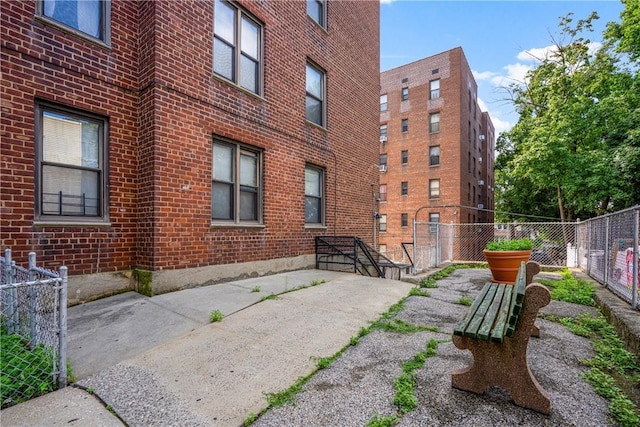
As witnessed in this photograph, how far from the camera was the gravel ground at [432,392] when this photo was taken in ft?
7.47

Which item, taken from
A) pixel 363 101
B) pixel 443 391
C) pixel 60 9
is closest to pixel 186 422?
pixel 443 391

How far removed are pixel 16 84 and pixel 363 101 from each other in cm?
892

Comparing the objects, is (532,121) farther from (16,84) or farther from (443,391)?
(16,84)

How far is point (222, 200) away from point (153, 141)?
1.67m

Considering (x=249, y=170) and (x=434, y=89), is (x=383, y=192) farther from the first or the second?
(x=249, y=170)

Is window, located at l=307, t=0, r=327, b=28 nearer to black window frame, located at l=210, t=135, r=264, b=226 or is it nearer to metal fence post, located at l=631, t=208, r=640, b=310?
black window frame, located at l=210, t=135, r=264, b=226

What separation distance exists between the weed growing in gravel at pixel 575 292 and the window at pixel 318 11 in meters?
8.96

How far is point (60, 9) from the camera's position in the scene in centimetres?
466

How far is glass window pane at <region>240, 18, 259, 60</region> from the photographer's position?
681 cm

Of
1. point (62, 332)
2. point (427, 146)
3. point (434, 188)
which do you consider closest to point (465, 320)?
point (62, 332)

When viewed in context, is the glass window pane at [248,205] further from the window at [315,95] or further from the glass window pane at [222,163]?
the window at [315,95]

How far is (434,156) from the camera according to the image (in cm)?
2378

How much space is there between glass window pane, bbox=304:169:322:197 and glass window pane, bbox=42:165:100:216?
4.68m

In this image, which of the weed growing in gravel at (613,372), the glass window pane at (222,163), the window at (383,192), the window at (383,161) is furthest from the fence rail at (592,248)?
the window at (383,161)
